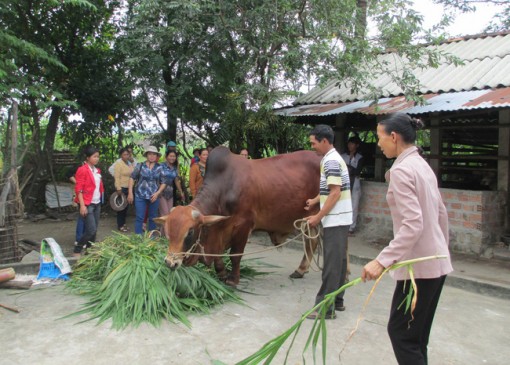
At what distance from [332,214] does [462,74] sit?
4525mm

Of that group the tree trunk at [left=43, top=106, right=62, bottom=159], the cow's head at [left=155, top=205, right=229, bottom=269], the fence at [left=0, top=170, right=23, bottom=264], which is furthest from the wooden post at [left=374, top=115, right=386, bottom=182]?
the tree trunk at [left=43, top=106, right=62, bottom=159]

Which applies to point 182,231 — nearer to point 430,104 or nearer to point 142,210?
point 142,210

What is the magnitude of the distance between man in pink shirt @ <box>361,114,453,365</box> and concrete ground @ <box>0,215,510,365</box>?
90cm

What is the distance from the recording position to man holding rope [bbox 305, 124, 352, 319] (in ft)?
14.2

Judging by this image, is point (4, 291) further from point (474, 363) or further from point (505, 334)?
point (505, 334)

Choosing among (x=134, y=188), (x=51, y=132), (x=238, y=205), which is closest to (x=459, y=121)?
(x=238, y=205)

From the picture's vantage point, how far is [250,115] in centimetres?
891

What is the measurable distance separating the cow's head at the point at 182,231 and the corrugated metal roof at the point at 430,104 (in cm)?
372

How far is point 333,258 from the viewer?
14.3ft

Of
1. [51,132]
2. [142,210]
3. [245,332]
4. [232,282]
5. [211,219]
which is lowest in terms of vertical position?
[245,332]

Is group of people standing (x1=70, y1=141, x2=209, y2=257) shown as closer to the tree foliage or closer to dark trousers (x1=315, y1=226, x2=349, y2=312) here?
the tree foliage

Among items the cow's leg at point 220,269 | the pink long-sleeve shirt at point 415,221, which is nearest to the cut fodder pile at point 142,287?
the cow's leg at point 220,269

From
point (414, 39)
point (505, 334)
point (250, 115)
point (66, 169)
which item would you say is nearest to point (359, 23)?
point (414, 39)

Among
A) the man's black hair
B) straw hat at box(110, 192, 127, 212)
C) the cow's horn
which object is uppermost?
the man's black hair
